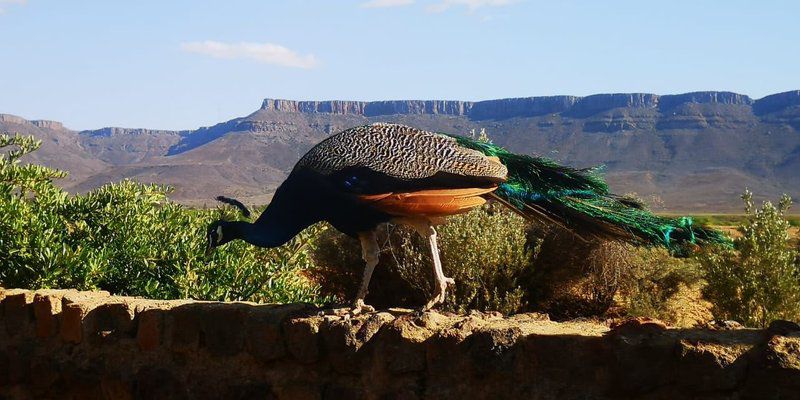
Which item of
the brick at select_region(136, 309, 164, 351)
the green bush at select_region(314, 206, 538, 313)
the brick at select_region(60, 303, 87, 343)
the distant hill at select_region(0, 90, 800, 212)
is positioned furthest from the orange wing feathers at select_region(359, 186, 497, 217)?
the distant hill at select_region(0, 90, 800, 212)

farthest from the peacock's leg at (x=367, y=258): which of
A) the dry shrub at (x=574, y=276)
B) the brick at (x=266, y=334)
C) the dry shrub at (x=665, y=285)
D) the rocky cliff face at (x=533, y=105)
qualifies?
the rocky cliff face at (x=533, y=105)

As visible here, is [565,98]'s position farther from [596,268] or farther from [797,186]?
[596,268]

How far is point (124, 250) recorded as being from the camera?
20.1ft

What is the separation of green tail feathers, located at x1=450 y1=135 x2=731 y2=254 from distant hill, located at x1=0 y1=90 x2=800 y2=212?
48.5m

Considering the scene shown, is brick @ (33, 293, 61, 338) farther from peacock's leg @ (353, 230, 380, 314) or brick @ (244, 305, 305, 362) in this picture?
peacock's leg @ (353, 230, 380, 314)

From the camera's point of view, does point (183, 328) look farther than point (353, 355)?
Yes

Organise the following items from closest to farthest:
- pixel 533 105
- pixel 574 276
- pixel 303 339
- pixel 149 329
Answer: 1. pixel 303 339
2. pixel 149 329
3. pixel 574 276
4. pixel 533 105

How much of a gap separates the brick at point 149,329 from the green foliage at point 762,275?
5053 millimetres

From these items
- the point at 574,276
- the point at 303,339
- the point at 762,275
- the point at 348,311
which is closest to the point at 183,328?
the point at 303,339

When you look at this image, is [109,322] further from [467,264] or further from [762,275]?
[762,275]

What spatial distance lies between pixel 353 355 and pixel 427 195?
37.0 inches

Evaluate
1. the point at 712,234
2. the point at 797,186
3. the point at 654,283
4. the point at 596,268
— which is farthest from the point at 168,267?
the point at 797,186

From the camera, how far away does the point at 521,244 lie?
8.56 m

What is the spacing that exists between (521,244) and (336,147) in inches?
176
